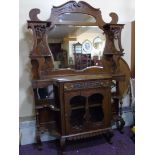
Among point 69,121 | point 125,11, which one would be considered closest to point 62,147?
point 69,121

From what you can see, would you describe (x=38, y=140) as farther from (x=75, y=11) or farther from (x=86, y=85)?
(x=75, y=11)

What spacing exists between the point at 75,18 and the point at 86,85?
90 cm

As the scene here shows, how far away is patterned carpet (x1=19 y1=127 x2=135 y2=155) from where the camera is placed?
246cm

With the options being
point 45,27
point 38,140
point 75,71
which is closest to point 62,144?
point 38,140

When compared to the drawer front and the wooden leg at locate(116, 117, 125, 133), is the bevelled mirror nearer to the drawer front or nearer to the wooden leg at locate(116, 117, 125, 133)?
the drawer front

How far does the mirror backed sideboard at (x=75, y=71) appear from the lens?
7.80ft

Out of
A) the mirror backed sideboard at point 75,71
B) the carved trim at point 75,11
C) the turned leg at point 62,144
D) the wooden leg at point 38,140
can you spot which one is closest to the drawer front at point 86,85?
the mirror backed sideboard at point 75,71

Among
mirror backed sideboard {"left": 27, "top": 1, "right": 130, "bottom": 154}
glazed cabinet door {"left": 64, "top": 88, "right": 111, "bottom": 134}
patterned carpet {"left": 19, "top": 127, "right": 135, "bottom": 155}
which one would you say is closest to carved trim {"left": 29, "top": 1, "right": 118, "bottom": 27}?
mirror backed sideboard {"left": 27, "top": 1, "right": 130, "bottom": 154}

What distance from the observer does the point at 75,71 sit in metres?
2.70

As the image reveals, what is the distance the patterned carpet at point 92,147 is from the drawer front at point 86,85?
0.77m

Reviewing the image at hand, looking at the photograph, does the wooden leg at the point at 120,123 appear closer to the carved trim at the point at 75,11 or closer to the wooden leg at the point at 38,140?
the wooden leg at the point at 38,140
